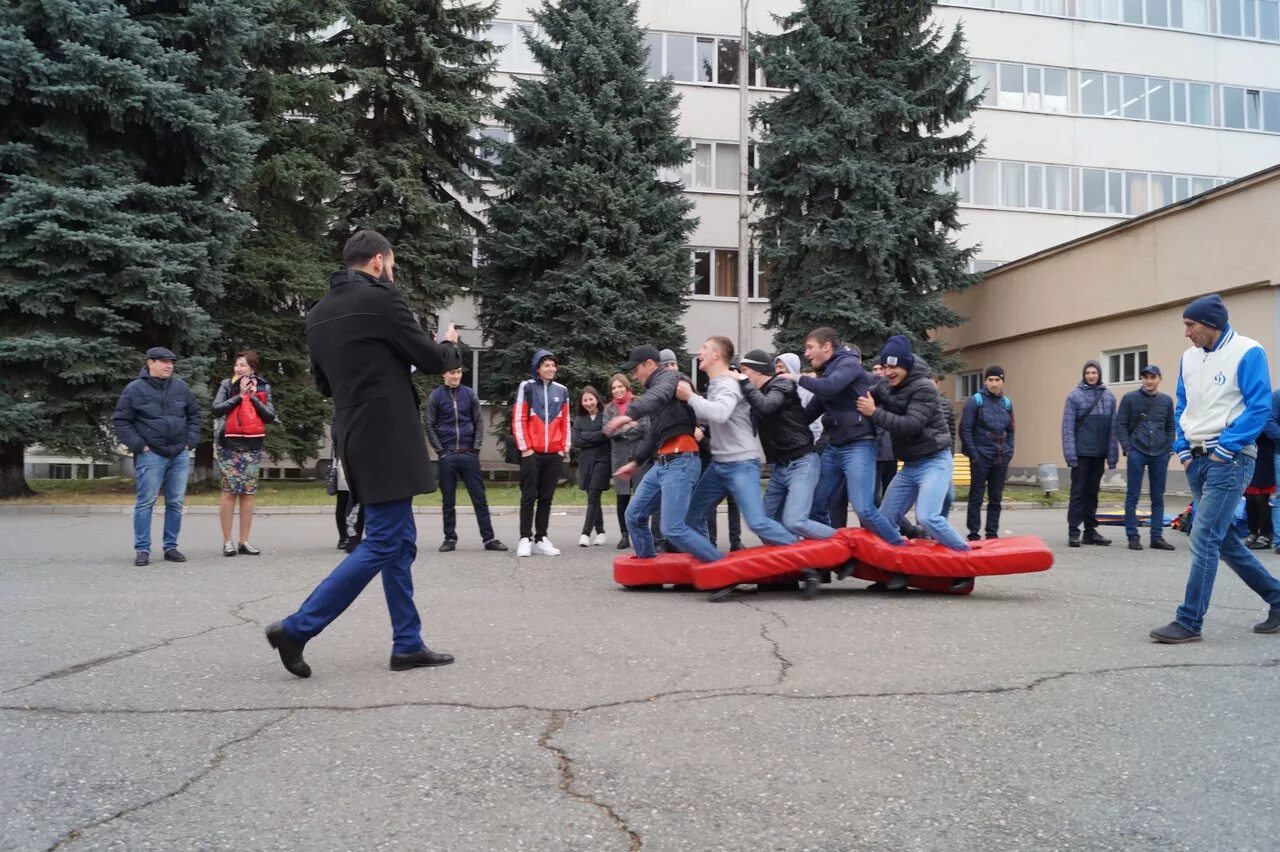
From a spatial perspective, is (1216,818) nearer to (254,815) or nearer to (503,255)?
(254,815)

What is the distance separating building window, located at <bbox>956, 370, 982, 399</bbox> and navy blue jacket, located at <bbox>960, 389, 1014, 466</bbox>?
63.2ft

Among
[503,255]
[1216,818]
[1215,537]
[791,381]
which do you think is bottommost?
[1216,818]

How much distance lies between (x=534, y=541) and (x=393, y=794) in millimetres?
7923

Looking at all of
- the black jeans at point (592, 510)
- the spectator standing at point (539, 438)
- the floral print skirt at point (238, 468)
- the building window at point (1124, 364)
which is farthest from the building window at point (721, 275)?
the floral print skirt at point (238, 468)

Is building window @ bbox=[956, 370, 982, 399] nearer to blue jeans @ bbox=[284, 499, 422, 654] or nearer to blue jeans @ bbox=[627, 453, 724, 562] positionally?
blue jeans @ bbox=[627, 453, 724, 562]

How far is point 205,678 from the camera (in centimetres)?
513

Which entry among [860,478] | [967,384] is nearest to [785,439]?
[860,478]

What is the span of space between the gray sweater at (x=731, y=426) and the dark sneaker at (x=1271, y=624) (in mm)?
3497

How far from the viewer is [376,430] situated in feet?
17.1

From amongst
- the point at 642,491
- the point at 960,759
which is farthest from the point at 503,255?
the point at 960,759

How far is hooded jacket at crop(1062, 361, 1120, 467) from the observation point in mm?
11781

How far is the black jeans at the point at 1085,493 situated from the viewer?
11.9 metres

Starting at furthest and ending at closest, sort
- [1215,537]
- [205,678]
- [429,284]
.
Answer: [429,284] < [1215,537] < [205,678]

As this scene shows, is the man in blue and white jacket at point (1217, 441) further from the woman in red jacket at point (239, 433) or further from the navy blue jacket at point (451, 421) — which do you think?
the woman in red jacket at point (239, 433)
